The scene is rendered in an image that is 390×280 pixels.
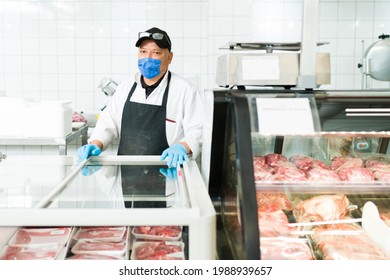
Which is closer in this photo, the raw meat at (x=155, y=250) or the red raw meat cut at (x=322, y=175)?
the raw meat at (x=155, y=250)

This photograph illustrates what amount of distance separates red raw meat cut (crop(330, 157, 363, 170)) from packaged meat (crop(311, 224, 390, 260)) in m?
0.26

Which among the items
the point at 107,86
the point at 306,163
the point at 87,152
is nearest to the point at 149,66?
the point at 87,152

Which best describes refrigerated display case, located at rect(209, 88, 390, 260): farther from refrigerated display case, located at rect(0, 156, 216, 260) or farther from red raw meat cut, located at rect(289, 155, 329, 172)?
refrigerated display case, located at rect(0, 156, 216, 260)

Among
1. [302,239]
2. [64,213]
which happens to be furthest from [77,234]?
[302,239]

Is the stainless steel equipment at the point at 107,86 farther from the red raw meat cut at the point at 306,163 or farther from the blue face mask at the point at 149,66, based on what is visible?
the red raw meat cut at the point at 306,163

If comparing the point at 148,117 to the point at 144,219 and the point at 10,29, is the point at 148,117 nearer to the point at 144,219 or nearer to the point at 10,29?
the point at 144,219

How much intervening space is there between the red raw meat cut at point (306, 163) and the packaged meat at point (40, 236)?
0.89 metres

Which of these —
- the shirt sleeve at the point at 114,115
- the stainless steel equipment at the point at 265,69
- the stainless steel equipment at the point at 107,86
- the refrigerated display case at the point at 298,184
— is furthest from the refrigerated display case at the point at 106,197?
the stainless steel equipment at the point at 107,86

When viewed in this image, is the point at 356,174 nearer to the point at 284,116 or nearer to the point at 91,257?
the point at 284,116

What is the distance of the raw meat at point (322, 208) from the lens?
1.53 meters

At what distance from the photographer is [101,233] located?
4.39ft

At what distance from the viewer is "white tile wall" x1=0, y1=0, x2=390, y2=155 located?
191 inches

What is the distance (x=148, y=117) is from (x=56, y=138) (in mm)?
1184
